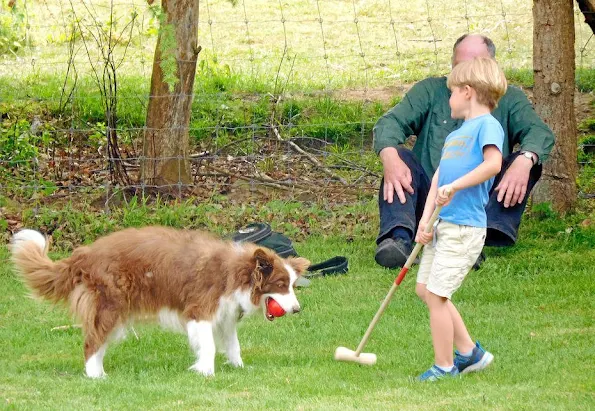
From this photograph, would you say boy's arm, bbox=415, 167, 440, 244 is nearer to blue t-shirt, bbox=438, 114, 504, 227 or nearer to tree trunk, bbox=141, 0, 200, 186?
blue t-shirt, bbox=438, 114, 504, 227

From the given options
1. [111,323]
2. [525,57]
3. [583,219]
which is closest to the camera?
[111,323]

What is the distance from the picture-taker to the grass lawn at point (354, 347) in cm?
558

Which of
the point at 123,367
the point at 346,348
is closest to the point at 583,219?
the point at 346,348

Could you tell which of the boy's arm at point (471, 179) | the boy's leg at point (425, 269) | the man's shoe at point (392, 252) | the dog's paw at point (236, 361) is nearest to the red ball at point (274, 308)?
the dog's paw at point (236, 361)

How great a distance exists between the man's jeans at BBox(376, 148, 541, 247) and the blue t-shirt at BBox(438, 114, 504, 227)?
2.61 m

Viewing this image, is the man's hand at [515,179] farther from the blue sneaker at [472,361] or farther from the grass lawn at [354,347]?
the blue sneaker at [472,361]

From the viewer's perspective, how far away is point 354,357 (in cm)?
647

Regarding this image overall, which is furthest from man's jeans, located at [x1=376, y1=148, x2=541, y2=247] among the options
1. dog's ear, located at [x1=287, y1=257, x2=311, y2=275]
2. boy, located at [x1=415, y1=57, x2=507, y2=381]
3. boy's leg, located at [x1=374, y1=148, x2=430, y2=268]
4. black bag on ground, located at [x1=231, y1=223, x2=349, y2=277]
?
boy, located at [x1=415, y1=57, x2=507, y2=381]

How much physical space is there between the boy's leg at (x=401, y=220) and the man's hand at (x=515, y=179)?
0.84 metres

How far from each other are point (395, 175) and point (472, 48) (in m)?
1.23

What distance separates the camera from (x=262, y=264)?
650cm

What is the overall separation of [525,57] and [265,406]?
10426mm

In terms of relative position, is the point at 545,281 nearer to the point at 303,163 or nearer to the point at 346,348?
the point at 346,348

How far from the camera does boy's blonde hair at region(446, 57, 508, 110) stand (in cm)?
590
